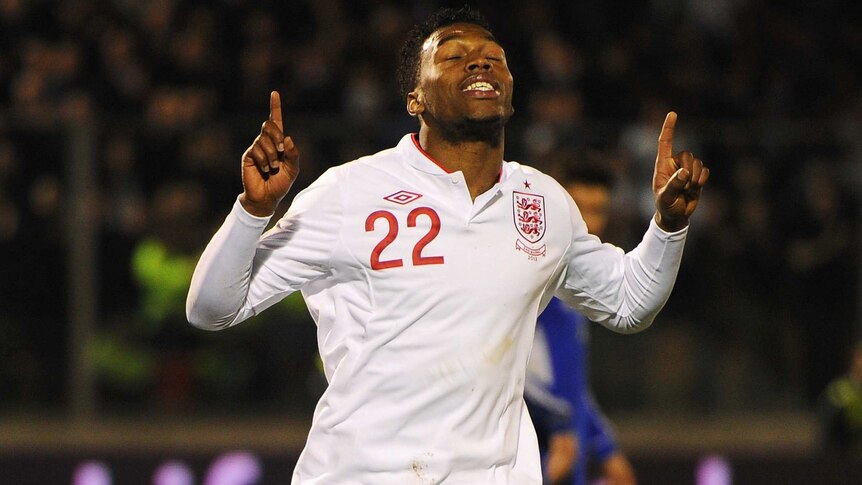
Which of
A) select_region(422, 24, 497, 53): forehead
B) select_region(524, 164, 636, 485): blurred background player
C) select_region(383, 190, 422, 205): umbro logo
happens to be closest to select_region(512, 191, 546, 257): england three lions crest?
select_region(383, 190, 422, 205): umbro logo

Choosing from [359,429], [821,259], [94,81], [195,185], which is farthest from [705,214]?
[359,429]

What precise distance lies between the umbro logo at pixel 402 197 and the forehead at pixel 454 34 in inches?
14.4

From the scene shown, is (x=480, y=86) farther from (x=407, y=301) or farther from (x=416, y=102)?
(x=407, y=301)

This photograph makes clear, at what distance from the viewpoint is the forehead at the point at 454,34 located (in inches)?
129

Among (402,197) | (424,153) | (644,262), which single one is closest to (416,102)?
(424,153)

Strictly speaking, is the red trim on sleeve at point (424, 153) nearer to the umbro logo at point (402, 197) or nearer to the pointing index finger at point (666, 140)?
the umbro logo at point (402, 197)

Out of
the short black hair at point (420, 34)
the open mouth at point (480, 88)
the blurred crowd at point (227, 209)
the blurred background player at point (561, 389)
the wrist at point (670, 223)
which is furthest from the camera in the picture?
the blurred crowd at point (227, 209)

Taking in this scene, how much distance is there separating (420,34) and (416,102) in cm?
18

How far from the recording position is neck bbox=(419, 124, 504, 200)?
3268 mm

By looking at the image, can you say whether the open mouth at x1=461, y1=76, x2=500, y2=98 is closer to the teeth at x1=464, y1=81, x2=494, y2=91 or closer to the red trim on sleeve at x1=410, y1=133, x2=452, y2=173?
the teeth at x1=464, y1=81, x2=494, y2=91

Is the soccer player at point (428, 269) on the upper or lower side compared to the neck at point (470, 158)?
lower

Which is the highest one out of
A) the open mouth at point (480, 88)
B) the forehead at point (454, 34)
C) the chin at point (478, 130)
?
the forehead at point (454, 34)

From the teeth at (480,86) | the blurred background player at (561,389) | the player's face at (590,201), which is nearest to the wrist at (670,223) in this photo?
the teeth at (480,86)

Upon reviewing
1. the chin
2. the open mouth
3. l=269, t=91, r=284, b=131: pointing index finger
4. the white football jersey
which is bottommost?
the white football jersey
